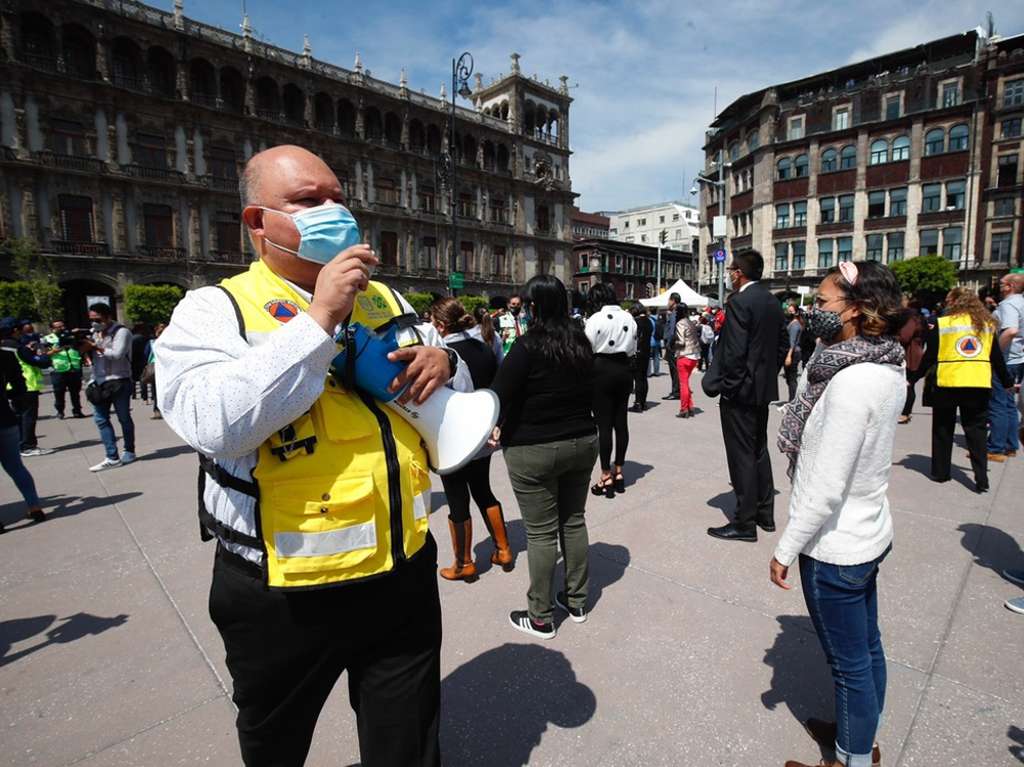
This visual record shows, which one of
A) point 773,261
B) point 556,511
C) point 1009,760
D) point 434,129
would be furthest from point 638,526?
point 773,261

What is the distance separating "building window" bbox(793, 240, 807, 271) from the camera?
41.5 m

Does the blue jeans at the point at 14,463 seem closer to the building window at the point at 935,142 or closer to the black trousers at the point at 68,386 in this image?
the black trousers at the point at 68,386

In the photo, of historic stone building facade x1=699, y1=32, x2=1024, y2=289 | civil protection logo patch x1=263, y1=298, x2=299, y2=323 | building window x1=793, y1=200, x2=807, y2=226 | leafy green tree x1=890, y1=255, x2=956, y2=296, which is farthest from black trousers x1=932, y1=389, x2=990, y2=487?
building window x1=793, y1=200, x2=807, y2=226

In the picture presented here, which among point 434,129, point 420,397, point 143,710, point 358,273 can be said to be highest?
point 434,129

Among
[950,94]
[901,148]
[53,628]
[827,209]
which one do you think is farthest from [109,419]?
[950,94]

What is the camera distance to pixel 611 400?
5.47 m

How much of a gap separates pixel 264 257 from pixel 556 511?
2.11 metres

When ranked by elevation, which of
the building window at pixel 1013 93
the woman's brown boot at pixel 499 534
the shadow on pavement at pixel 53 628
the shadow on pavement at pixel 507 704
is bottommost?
the shadow on pavement at pixel 53 628

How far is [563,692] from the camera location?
2.58 meters

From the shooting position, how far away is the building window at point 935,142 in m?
37.5

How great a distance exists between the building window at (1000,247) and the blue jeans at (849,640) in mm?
47153

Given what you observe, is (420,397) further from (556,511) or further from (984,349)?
(984,349)

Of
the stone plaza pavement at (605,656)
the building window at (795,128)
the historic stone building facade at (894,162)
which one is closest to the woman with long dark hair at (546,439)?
the stone plaza pavement at (605,656)

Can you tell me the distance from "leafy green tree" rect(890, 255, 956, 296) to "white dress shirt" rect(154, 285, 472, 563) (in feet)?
135
